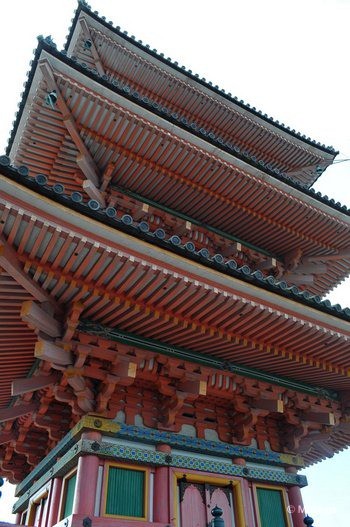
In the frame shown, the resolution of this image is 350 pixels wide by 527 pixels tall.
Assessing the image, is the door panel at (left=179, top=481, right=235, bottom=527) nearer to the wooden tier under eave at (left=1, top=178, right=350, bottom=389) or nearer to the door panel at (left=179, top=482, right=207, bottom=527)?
the door panel at (left=179, top=482, right=207, bottom=527)

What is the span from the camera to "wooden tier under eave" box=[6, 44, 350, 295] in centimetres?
858

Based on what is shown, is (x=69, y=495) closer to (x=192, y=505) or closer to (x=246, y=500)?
(x=192, y=505)

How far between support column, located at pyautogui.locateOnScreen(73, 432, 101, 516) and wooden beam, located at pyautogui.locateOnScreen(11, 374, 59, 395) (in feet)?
3.06

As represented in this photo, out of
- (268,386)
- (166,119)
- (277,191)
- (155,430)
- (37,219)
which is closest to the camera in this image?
(37,219)

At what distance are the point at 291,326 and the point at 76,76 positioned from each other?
609 cm

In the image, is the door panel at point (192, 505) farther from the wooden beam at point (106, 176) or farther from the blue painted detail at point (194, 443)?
the wooden beam at point (106, 176)

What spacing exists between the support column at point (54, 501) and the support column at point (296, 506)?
148 inches

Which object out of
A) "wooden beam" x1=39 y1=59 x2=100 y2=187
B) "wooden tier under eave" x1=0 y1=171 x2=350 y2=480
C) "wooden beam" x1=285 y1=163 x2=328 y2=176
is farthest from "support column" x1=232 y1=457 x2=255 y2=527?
"wooden beam" x1=285 y1=163 x2=328 y2=176

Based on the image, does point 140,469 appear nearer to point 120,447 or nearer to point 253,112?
point 120,447

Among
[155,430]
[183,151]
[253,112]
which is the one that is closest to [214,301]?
[155,430]

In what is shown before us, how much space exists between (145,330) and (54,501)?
2.85 metres

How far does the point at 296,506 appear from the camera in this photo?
7.24 metres

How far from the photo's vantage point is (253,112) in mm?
12922

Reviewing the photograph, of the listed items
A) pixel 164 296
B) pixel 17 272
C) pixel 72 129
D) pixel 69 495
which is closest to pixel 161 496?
pixel 69 495
